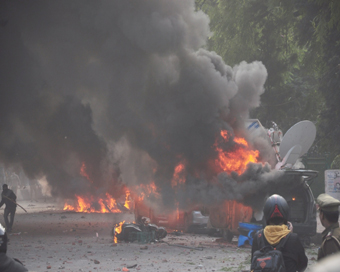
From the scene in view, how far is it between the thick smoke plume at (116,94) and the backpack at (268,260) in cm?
935

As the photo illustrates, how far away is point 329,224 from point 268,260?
60cm

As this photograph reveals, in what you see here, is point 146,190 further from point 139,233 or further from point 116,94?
point 116,94

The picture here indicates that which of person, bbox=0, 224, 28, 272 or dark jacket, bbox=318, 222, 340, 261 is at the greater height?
dark jacket, bbox=318, 222, 340, 261

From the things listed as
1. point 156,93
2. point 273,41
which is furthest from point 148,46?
point 273,41

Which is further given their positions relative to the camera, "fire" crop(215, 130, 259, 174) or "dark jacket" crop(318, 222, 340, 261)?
"fire" crop(215, 130, 259, 174)

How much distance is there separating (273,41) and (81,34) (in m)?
10.6

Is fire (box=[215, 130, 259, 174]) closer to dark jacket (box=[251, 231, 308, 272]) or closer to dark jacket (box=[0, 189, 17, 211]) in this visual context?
dark jacket (box=[0, 189, 17, 211])

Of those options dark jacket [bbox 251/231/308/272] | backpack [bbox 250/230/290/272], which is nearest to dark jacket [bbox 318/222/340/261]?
dark jacket [bbox 251/231/308/272]

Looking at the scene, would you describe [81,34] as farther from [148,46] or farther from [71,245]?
[71,245]

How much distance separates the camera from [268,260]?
3.22 m

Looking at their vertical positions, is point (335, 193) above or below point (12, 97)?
below

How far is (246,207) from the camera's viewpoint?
41.7 feet

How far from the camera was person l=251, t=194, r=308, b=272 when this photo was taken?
3.44 m

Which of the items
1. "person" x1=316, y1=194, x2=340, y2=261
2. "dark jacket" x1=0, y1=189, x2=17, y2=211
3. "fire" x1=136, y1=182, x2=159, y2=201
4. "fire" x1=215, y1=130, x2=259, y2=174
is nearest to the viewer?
"person" x1=316, y1=194, x2=340, y2=261
